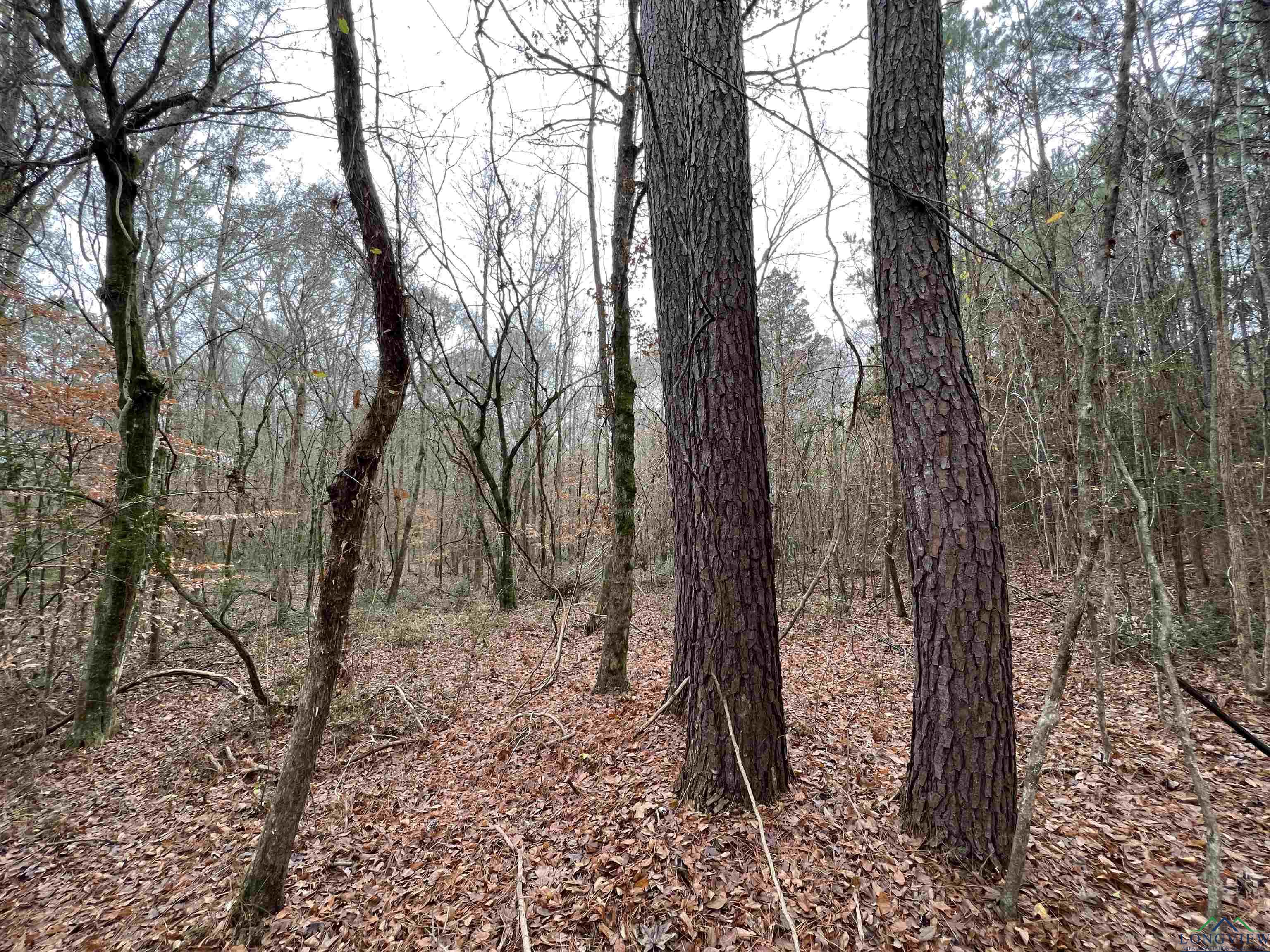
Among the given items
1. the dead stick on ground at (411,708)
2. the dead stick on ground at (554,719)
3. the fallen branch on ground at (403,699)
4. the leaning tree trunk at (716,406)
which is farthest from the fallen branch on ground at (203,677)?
the leaning tree trunk at (716,406)

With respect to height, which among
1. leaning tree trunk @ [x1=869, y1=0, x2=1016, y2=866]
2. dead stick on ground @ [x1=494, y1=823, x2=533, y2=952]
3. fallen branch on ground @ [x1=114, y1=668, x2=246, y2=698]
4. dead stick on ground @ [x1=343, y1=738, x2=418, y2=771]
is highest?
leaning tree trunk @ [x1=869, y1=0, x2=1016, y2=866]

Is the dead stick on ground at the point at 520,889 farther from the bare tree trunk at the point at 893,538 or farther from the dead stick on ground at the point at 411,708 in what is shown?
the bare tree trunk at the point at 893,538

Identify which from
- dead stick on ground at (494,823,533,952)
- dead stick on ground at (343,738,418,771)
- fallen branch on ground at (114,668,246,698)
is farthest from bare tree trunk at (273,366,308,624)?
dead stick on ground at (494,823,533,952)

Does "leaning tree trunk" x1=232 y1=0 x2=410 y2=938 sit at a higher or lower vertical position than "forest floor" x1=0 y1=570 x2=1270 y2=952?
higher

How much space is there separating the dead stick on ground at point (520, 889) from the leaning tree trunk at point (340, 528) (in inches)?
43.5

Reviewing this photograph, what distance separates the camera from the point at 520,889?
2479mm

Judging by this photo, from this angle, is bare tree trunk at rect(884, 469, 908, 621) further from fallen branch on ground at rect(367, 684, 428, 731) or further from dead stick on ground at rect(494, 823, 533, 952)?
fallen branch on ground at rect(367, 684, 428, 731)

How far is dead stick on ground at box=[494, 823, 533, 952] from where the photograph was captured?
88.0 inches

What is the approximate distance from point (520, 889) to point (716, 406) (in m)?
2.63

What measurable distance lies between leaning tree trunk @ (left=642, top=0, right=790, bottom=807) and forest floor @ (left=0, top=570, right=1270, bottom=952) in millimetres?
438

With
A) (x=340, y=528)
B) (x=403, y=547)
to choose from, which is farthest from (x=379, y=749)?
(x=403, y=547)

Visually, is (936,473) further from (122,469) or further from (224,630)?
(122,469)

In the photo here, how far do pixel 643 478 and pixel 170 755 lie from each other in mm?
11141

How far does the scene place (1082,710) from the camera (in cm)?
412
